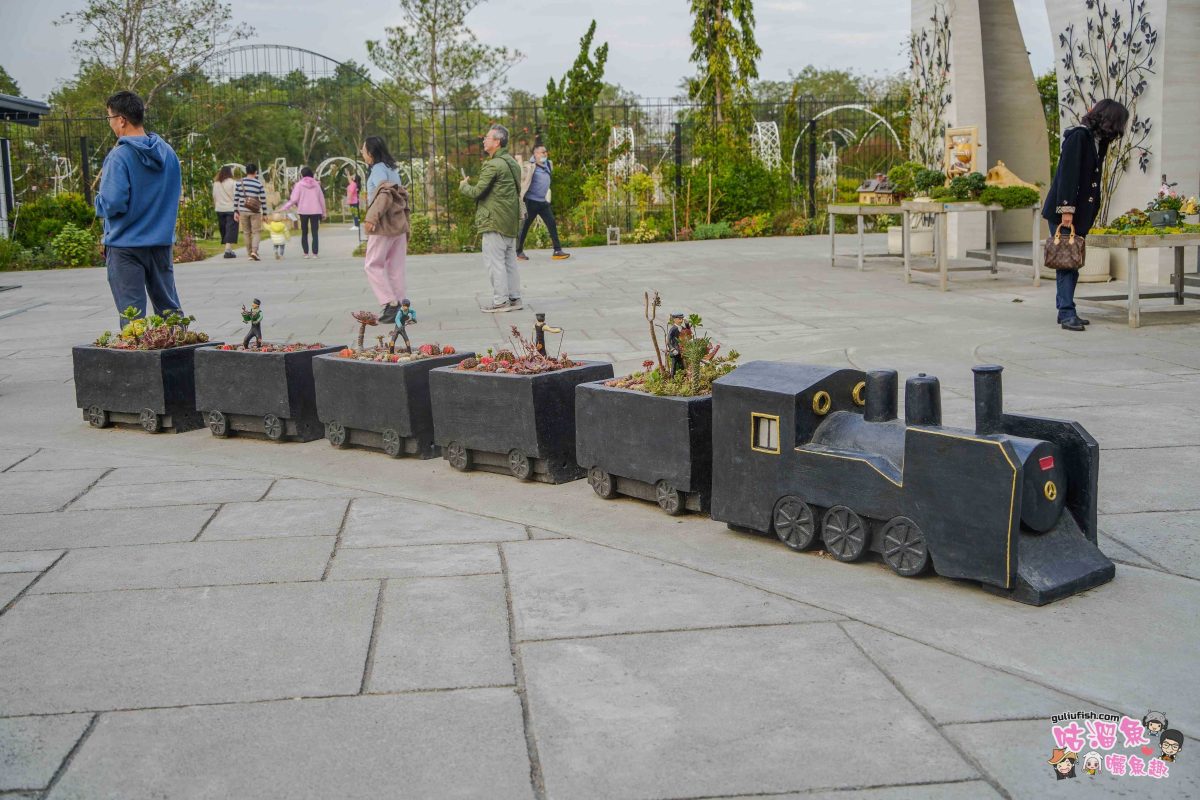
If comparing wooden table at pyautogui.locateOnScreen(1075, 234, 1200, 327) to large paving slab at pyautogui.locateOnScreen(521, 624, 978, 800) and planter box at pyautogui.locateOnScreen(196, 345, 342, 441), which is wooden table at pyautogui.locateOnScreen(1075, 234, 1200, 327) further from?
large paving slab at pyautogui.locateOnScreen(521, 624, 978, 800)

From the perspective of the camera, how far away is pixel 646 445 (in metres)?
4.89

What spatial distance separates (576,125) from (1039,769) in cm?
2202

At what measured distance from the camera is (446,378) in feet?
18.7

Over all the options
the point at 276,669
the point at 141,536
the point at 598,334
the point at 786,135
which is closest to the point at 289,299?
the point at 598,334

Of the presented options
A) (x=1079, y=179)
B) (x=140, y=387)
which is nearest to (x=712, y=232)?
(x=1079, y=179)

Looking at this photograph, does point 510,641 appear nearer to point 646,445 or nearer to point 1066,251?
point 646,445

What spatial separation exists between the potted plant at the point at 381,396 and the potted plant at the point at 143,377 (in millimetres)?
1081

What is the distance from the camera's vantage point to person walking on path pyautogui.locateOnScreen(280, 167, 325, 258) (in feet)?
69.8

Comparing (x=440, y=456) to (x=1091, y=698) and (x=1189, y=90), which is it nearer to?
(x=1091, y=698)

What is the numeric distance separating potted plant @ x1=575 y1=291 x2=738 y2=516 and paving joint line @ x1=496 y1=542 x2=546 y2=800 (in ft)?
3.10

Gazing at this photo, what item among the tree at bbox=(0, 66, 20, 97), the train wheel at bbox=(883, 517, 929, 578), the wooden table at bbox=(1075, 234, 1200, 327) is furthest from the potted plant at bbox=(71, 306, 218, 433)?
the tree at bbox=(0, 66, 20, 97)

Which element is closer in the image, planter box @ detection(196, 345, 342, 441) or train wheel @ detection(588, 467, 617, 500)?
train wheel @ detection(588, 467, 617, 500)

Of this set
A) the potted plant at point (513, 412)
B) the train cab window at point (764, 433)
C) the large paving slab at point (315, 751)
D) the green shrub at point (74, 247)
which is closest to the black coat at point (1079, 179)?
the potted plant at point (513, 412)

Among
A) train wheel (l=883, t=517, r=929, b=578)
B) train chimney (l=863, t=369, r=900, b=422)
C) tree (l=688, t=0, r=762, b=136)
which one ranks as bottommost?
train wheel (l=883, t=517, r=929, b=578)
